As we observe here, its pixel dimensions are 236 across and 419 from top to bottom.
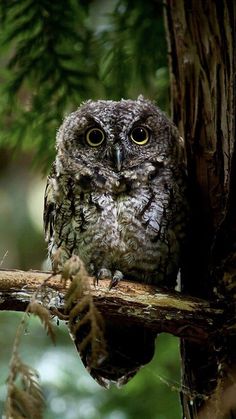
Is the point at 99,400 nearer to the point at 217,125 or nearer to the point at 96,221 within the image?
the point at 96,221

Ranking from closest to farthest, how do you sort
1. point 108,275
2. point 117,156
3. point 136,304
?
point 136,304 < point 108,275 < point 117,156

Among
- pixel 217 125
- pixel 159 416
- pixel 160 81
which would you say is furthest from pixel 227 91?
pixel 159 416

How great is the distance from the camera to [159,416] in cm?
376

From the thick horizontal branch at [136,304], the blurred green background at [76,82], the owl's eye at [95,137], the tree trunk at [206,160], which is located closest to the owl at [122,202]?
the owl's eye at [95,137]

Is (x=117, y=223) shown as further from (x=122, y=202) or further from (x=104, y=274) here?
(x=104, y=274)

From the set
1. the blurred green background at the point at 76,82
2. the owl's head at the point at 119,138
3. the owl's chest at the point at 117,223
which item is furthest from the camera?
the blurred green background at the point at 76,82

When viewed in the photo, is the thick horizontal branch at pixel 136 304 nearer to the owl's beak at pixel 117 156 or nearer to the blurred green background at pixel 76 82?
the owl's beak at pixel 117 156

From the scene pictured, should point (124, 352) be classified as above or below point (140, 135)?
below

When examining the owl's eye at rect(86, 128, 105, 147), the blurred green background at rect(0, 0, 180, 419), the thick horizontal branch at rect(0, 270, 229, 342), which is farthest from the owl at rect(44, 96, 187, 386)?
the blurred green background at rect(0, 0, 180, 419)

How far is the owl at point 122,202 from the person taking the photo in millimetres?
2986

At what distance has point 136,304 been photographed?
2.47 metres

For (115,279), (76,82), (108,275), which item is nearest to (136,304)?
(115,279)

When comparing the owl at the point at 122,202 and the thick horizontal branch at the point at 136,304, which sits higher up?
the owl at the point at 122,202

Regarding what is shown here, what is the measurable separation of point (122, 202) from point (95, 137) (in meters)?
0.36
